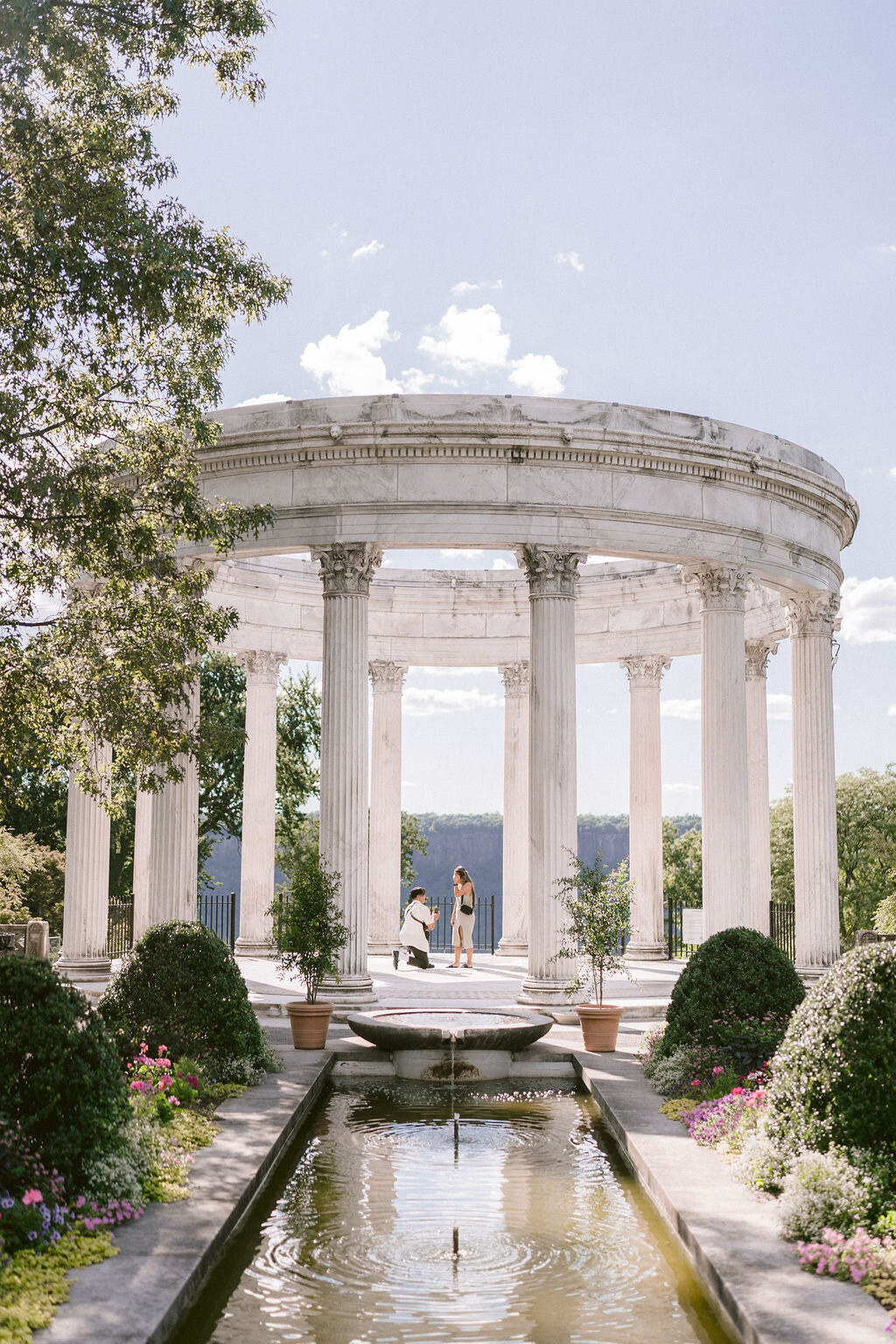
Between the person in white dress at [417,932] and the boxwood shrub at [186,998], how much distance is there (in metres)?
28.6

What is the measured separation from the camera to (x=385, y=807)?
63.8 meters

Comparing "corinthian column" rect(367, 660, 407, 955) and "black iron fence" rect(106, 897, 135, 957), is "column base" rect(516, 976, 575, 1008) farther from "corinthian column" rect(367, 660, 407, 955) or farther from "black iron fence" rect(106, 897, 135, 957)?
"black iron fence" rect(106, 897, 135, 957)

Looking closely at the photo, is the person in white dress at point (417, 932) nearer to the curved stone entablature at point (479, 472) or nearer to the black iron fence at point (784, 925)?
the curved stone entablature at point (479, 472)

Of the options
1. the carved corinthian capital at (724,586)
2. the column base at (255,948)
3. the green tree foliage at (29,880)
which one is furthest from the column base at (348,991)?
the green tree foliage at (29,880)

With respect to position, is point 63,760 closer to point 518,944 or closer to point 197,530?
point 197,530

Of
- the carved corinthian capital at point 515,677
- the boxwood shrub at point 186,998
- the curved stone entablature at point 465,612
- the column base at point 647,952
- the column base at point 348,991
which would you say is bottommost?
the column base at point 647,952

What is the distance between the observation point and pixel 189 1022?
27734 mm

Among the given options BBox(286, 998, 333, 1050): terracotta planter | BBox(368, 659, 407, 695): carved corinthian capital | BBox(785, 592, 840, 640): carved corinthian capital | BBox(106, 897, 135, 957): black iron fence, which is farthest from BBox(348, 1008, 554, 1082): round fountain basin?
BBox(106, 897, 135, 957): black iron fence

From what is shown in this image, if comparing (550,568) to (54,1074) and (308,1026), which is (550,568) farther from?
(54,1074)

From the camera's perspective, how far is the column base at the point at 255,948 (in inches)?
2402

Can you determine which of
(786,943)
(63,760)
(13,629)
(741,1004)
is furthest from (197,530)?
(786,943)

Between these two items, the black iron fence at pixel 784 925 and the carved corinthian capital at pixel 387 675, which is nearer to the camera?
the carved corinthian capital at pixel 387 675

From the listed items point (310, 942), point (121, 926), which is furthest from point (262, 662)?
point (310, 942)

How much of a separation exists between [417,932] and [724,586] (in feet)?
74.8
